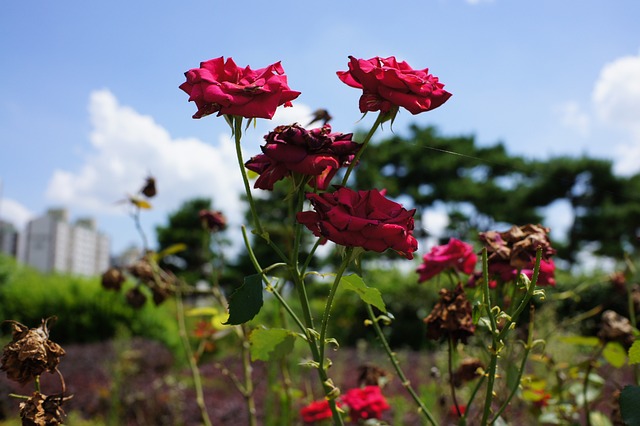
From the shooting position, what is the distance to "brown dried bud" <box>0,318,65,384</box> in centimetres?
95

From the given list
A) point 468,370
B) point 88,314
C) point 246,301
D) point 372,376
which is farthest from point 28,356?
point 88,314

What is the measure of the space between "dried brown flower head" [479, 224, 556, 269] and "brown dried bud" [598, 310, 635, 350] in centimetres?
51

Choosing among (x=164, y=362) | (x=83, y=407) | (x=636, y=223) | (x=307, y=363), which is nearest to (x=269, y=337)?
(x=307, y=363)

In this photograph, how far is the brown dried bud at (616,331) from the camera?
1587 mm

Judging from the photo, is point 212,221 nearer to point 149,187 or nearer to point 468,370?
point 149,187

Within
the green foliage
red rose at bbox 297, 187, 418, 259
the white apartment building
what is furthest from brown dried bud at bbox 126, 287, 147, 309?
the white apartment building

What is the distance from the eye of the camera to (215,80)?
887 millimetres

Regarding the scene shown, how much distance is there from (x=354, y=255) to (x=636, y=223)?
2124 cm

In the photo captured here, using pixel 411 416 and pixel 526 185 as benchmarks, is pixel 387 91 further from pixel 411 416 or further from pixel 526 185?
pixel 526 185

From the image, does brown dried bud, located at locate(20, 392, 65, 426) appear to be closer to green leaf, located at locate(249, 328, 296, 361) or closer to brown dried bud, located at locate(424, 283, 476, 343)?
green leaf, located at locate(249, 328, 296, 361)

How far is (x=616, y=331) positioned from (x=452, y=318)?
633mm

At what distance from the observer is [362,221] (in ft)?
2.65

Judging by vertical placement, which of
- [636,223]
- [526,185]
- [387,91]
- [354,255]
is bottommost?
[354,255]

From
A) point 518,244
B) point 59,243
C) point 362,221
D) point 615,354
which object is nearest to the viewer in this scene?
point 362,221
